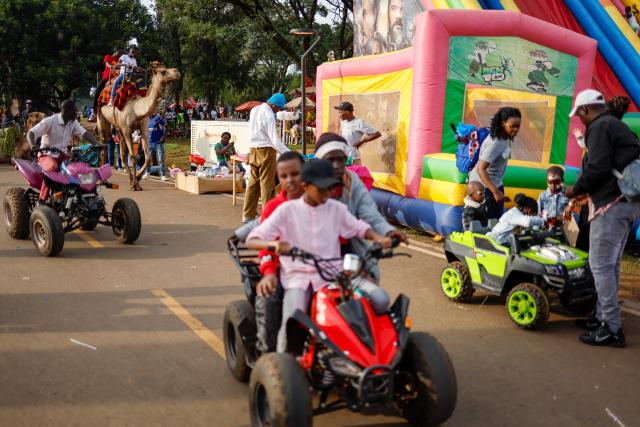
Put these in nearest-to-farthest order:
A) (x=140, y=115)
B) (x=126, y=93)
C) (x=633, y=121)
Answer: (x=633, y=121) < (x=140, y=115) < (x=126, y=93)

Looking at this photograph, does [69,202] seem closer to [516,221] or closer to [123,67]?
[516,221]

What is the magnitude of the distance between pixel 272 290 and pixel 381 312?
638 mm

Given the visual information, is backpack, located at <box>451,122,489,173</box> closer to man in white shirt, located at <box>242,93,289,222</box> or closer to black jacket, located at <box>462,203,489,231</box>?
black jacket, located at <box>462,203,489,231</box>

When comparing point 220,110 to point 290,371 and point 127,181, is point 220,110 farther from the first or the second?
point 290,371

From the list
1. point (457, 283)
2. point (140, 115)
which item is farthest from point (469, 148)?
point (140, 115)

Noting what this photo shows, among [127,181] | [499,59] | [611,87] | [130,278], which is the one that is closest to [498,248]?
[130,278]

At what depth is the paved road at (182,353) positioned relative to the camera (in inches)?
166

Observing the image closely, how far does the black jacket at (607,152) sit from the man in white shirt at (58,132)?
21.5 ft

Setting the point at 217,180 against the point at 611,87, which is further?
the point at 217,180

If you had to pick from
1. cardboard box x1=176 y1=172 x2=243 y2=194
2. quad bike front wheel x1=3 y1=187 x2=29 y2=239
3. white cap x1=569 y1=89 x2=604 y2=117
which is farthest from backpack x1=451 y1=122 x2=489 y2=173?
cardboard box x1=176 y1=172 x2=243 y2=194

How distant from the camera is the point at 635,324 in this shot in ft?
19.8

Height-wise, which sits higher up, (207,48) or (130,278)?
(207,48)

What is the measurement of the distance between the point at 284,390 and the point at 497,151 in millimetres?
4656

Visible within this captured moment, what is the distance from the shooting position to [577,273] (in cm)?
577
